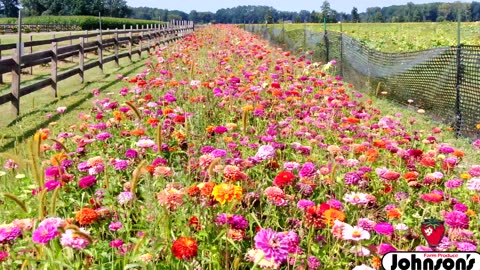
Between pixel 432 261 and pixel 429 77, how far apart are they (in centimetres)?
633

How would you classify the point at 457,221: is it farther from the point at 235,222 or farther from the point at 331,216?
the point at 235,222

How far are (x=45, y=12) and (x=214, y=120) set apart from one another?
95157 mm

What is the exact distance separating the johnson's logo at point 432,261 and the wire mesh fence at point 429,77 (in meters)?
4.09

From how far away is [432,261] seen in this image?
147 cm

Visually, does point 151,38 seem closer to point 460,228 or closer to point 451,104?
point 451,104

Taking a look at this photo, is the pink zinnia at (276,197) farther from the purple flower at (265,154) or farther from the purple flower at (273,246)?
the purple flower at (273,246)

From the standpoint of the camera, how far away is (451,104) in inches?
251

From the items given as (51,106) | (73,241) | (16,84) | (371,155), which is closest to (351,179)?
(371,155)

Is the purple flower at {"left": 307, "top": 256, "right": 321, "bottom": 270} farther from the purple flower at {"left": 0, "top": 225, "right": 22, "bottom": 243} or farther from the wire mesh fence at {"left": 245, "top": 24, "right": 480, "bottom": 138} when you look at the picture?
the wire mesh fence at {"left": 245, "top": 24, "right": 480, "bottom": 138}

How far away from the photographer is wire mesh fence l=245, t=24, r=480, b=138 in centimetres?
598

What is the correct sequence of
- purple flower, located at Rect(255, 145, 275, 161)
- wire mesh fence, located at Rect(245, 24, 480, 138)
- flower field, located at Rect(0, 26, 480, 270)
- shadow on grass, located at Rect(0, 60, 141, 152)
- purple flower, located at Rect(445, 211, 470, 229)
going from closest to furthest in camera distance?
flower field, located at Rect(0, 26, 480, 270), purple flower, located at Rect(445, 211, 470, 229), purple flower, located at Rect(255, 145, 275, 161), shadow on grass, located at Rect(0, 60, 141, 152), wire mesh fence, located at Rect(245, 24, 480, 138)

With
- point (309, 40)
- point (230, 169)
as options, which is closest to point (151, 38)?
point (309, 40)

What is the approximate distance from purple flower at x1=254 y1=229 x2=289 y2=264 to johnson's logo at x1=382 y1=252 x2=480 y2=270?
0.33 metres

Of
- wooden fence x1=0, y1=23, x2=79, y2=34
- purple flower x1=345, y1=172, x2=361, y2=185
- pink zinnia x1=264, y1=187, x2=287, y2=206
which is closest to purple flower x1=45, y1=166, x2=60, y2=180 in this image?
pink zinnia x1=264, y1=187, x2=287, y2=206
